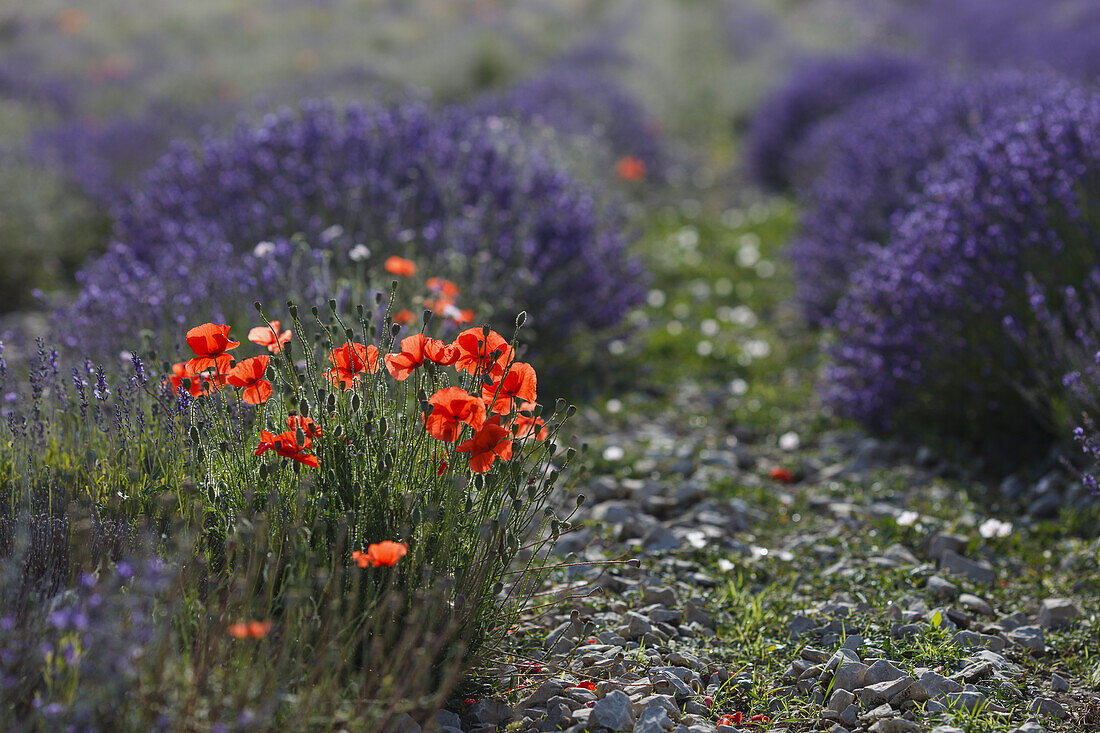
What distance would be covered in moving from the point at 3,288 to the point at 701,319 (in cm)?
460

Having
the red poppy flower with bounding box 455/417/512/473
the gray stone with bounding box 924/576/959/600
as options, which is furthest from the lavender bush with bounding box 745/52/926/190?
the red poppy flower with bounding box 455/417/512/473

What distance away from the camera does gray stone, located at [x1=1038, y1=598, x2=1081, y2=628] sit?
2578 millimetres

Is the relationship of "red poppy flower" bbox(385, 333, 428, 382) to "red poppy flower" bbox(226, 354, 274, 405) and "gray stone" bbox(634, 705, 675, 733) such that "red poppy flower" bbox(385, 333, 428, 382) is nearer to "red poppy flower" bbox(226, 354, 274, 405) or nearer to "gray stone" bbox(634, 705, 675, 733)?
"red poppy flower" bbox(226, 354, 274, 405)

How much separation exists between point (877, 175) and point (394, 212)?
3.04 m

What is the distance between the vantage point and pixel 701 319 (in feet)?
19.1

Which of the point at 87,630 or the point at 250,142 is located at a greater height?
the point at 250,142

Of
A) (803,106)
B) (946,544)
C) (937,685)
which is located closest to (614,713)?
(937,685)

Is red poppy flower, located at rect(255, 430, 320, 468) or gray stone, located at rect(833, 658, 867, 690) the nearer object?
red poppy flower, located at rect(255, 430, 320, 468)

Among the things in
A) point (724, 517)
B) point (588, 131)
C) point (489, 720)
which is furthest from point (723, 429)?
point (588, 131)

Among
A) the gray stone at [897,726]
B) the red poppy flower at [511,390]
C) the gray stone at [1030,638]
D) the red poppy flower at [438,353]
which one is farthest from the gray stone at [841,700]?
the red poppy flower at [438,353]

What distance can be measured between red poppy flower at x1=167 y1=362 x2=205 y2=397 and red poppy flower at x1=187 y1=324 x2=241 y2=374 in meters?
0.05

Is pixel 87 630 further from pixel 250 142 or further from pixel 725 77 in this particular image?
pixel 725 77

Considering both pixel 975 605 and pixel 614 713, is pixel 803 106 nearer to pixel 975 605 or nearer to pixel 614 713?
pixel 975 605

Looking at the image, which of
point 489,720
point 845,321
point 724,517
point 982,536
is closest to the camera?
point 489,720
